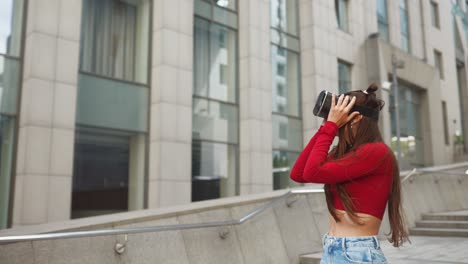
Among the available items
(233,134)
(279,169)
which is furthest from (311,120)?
(233,134)

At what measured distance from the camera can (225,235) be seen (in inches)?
248

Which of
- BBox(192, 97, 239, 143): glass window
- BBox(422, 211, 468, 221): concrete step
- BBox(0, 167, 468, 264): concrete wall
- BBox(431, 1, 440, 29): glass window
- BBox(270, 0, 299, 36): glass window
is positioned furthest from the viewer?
BBox(431, 1, 440, 29): glass window

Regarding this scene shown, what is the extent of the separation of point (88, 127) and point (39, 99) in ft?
5.59

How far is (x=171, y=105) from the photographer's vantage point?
15.0 m

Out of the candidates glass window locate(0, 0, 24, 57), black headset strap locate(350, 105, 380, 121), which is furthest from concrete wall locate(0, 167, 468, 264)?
glass window locate(0, 0, 24, 57)

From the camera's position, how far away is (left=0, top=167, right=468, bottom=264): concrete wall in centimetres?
482

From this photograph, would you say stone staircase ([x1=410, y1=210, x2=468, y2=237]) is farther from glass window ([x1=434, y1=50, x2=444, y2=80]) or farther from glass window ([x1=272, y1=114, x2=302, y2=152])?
glass window ([x1=434, y1=50, x2=444, y2=80])

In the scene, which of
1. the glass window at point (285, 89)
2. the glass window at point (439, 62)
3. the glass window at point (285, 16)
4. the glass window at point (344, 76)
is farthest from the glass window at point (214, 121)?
the glass window at point (439, 62)

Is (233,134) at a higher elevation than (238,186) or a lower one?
higher

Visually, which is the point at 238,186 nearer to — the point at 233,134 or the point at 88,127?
the point at 233,134

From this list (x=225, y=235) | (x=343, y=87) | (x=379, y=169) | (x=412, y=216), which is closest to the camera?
(x=379, y=169)

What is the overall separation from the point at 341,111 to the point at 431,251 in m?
6.09

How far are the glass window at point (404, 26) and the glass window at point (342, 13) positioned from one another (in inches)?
244

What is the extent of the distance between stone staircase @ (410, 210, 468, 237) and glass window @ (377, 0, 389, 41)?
711 inches
